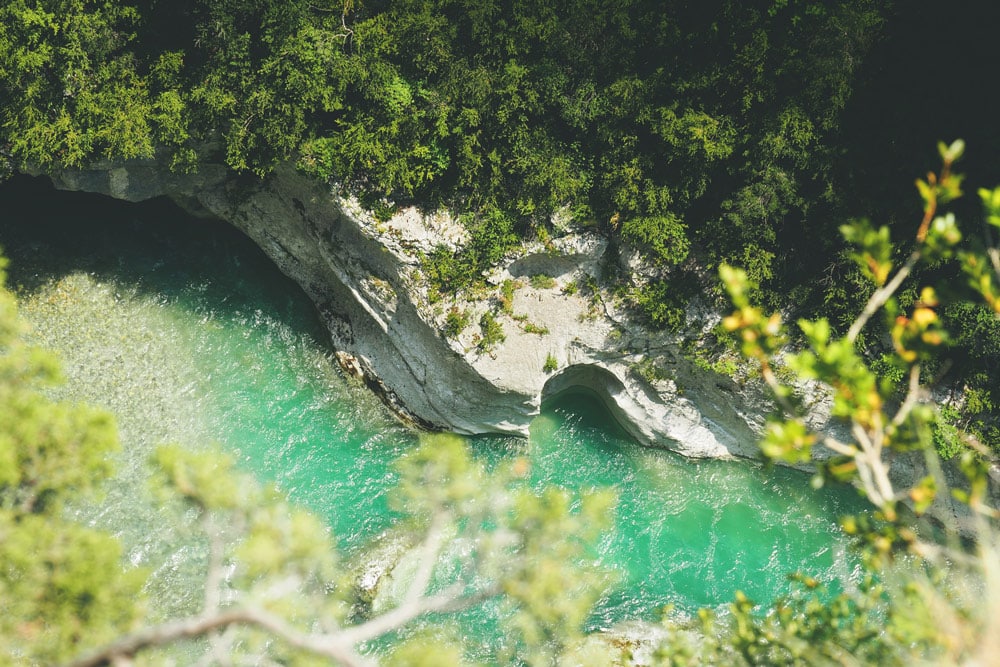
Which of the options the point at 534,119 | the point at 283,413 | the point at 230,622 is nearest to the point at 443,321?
the point at 534,119

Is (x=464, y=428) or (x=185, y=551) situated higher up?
(x=464, y=428)

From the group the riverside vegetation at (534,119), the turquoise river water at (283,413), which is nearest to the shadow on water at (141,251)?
the turquoise river water at (283,413)

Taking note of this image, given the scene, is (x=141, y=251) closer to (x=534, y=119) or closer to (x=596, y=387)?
(x=534, y=119)

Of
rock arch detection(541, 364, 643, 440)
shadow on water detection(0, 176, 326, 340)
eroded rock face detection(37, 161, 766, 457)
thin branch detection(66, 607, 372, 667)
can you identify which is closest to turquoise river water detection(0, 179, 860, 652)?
shadow on water detection(0, 176, 326, 340)

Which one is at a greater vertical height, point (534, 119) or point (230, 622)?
point (534, 119)

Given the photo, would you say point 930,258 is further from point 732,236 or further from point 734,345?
point 734,345

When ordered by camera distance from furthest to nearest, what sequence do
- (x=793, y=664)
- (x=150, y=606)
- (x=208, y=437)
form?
(x=208, y=437), (x=150, y=606), (x=793, y=664)

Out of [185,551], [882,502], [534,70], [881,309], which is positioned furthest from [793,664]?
[185,551]
